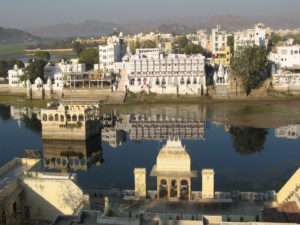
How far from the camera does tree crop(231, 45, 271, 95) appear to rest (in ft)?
201

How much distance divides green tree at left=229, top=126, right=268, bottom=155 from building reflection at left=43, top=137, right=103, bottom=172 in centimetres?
1276

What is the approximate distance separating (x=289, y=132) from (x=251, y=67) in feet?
64.5

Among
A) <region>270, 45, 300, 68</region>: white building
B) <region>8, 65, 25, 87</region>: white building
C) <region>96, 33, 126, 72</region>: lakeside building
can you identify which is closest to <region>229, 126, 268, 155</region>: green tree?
<region>270, 45, 300, 68</region>: white building

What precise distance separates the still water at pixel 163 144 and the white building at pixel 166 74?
9246 mm

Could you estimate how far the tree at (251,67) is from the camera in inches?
2406

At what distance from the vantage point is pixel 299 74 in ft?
208

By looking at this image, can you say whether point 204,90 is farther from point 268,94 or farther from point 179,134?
point 179,134

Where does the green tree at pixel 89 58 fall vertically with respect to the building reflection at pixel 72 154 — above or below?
above

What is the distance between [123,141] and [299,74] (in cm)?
3474

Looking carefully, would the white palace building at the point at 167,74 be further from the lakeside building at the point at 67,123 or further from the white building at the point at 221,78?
the lakeside building at the point at 67,123

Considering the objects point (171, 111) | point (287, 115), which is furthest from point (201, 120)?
point (287, 115)

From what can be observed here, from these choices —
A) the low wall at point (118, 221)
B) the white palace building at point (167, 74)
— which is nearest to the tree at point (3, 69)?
the white palace building at point (167, 74)

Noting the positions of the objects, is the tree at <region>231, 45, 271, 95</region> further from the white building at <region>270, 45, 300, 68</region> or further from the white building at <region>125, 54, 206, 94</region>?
the white building at <region>270, 45, 300, 68</region>

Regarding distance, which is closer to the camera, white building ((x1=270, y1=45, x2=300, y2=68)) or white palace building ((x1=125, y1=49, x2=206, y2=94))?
white palace building ((x1=125, y1=49, x2=206, y2=94))
